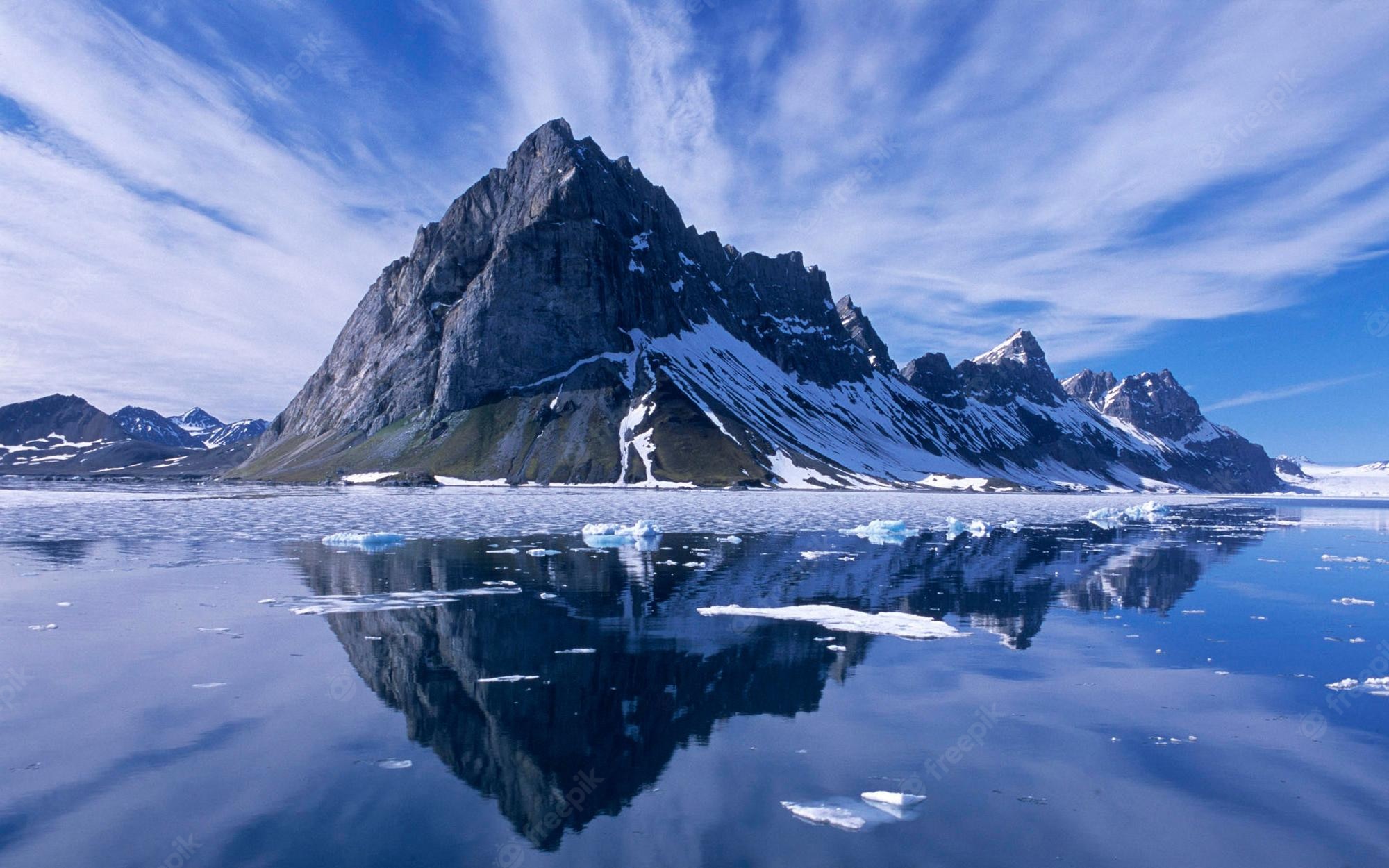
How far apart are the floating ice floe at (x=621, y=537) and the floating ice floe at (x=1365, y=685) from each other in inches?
1346

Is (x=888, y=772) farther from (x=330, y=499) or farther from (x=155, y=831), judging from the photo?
(x=330, y=499)

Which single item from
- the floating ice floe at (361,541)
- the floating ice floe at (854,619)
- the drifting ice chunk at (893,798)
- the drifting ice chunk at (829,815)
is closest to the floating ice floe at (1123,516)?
the floating ice floe at (854,619)

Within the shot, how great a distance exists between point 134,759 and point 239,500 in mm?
96741

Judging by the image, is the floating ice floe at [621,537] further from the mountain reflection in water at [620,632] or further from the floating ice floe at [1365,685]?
the floating ice floe at [1365,685]

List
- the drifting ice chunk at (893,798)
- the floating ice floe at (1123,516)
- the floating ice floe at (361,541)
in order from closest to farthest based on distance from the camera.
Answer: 1. the drifting ice chunk at (893,798)
2. the floating ice floe at (361,541)
3. the floating ice floe at (1123,516)

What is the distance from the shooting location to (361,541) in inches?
1847

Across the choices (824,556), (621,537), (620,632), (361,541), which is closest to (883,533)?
(824,556)

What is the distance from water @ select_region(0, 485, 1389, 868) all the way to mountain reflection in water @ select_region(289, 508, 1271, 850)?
0.12m

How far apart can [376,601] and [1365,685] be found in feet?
97.1

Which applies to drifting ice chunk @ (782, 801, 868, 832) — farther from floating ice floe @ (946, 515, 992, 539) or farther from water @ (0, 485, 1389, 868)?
floating ice floe @ (946, 515, 992, 539)

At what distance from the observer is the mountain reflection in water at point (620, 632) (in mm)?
14719

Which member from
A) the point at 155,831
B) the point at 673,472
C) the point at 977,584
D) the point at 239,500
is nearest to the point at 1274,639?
the point at 977,584

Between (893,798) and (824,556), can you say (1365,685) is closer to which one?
(893,798)

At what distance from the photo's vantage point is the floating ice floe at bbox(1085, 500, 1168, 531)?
8612 cm
